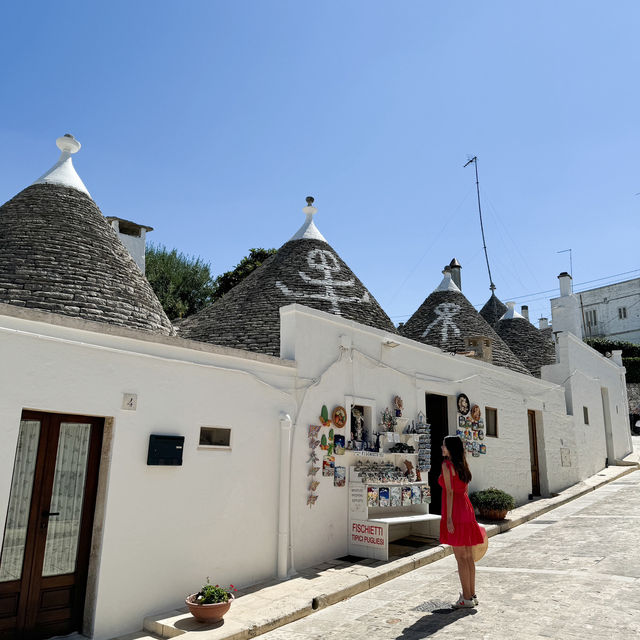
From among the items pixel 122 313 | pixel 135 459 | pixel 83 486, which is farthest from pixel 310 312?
pixel 83 486

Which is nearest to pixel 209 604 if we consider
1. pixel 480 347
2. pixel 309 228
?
pixel 309 228

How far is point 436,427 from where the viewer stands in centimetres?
1075

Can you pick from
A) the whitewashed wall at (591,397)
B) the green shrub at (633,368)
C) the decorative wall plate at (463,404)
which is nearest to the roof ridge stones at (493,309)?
the whitewashed wall at (591,397)

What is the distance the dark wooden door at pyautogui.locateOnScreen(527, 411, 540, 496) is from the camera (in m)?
13.8

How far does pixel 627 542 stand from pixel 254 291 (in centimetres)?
793

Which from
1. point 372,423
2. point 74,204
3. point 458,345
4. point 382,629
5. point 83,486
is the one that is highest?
point 74,204

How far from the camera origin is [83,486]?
5188 millimetres

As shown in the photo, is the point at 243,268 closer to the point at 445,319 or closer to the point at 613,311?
the point at 445,319

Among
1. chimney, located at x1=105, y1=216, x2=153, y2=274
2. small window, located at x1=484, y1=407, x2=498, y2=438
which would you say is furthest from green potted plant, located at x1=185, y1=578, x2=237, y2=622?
chimney, located at x1=105, y1=216, x2=153, y2=274

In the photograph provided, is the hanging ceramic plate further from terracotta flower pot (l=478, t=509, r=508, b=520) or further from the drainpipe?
terracotta flower pot (l=478, t=509, r=508, b=520)

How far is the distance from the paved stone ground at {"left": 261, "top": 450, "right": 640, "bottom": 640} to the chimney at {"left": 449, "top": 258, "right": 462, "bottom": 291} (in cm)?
1367

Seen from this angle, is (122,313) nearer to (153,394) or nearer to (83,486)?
(153,394)

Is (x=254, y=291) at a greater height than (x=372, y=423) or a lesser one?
greater

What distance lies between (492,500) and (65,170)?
996 cm
